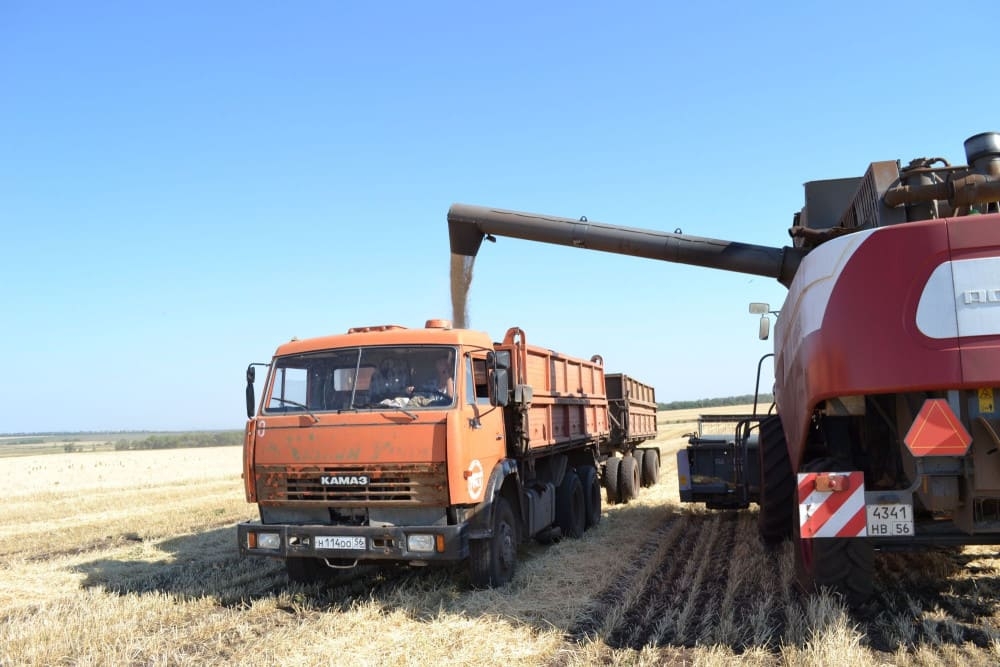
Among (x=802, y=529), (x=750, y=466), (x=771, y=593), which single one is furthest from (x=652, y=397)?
(x=802, y=529)

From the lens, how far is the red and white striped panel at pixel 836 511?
488 cm

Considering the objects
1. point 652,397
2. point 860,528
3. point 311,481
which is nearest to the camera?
point 860,528

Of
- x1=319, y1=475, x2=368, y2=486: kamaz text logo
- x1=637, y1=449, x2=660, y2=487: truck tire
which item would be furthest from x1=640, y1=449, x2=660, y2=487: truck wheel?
x1=319, y1=475, x2=368, y2=486: kamaz text logo

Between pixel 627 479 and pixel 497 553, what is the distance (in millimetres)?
6615

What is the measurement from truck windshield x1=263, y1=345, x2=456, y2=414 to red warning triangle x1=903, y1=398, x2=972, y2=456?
12.0 ft

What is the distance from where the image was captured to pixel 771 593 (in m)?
6.23

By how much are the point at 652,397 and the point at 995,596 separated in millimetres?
12968

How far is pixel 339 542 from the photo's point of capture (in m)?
6.44

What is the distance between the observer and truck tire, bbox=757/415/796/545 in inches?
297

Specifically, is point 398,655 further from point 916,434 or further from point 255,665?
point 916,434

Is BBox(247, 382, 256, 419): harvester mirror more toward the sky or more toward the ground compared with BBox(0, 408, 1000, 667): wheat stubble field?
more toward the sky

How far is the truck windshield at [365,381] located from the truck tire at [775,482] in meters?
3.36

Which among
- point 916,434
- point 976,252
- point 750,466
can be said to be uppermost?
point 976,252

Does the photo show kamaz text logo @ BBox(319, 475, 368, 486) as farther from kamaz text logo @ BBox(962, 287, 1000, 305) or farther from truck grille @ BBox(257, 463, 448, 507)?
kamaz text logo @ BBox(962, 287, 1000, 305)
